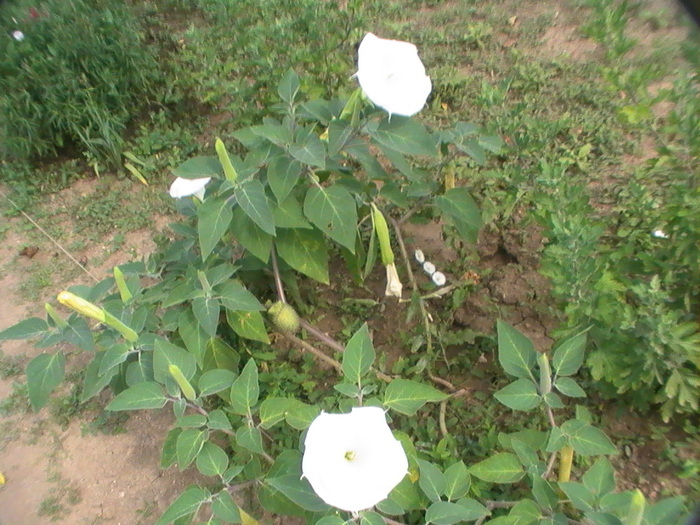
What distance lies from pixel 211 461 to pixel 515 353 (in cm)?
84

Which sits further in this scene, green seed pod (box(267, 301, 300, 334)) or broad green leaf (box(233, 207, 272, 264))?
green seed pod (box(267, 301, 300, 334))

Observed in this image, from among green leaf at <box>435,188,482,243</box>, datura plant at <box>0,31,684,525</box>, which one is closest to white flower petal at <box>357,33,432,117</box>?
datura plant at <box>0,31,684,525</box>

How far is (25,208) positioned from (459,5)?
279cm

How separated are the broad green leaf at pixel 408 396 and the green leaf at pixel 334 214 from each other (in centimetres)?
45

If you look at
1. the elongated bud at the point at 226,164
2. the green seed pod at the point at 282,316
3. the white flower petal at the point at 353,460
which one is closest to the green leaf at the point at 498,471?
the white flower petal at the point at 353,460

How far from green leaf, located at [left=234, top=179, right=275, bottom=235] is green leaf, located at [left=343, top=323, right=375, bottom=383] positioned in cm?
40

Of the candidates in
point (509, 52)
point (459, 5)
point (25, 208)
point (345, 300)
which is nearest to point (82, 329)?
point (345, 300)

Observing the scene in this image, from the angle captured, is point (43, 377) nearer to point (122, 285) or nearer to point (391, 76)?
point (122, 285)

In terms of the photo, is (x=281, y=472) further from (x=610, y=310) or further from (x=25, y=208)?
(x=25, y=208)

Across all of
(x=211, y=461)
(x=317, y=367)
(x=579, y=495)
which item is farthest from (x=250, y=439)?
(x=579, y=495)

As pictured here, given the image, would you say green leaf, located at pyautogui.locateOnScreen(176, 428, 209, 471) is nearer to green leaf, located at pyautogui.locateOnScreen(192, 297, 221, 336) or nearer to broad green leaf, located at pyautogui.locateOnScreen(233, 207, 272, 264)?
green leaf, located at pyautogui.locateOnScreen(192, 297, 221, 336)

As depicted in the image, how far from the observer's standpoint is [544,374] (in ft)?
4.59

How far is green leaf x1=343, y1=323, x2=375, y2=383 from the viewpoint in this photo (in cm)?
144

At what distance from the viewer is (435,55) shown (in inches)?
126
